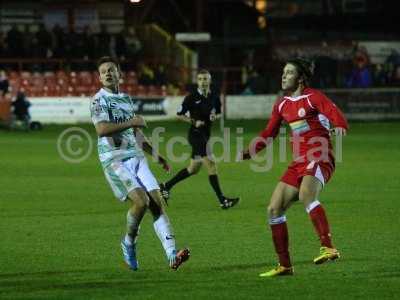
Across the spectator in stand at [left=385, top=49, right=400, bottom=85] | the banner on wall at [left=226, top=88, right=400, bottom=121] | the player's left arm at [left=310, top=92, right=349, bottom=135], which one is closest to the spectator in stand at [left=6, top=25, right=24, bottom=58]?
the banner on wall at [left=226, top=88, right=400, bottom=121]

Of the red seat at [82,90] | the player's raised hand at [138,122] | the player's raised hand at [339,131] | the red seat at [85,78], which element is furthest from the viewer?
the red seat at [85,78]

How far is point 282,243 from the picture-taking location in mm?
9883

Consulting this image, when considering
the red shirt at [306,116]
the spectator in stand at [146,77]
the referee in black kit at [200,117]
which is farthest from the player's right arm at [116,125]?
the spectator in stand at [146,77]

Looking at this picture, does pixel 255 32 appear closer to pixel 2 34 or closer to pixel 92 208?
pixel 2 34

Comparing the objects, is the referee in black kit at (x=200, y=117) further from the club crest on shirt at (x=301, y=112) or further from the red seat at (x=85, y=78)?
the red seat at (x=85, y=78)

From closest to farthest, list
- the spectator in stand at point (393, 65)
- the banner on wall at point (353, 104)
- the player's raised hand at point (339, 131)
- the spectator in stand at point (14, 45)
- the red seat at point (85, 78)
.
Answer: the player's raised hand at point (339, 131)
the banner on wall at point (353, 104)
the red seat at point (85, 78)
the spectator in stand at point (14, 45)
the spectator in stand at point (393, 65)

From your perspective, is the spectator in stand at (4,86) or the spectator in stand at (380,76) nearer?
the spectator in stand at (4,86)

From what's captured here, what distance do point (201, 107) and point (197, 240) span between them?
443 cm

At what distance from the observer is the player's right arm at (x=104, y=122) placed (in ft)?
32.4

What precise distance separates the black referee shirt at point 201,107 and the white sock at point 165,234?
20.9 feet

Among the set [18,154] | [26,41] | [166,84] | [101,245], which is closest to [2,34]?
[26,41]

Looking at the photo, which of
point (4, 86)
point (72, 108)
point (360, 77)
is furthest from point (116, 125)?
point (360, 77)

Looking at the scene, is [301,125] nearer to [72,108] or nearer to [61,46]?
[72,108]

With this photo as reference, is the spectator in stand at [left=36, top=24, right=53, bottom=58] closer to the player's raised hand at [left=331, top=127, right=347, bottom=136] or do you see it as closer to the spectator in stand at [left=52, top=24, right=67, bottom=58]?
the spectator in stand at [left=52, top=24, right=67, bottom=58]
